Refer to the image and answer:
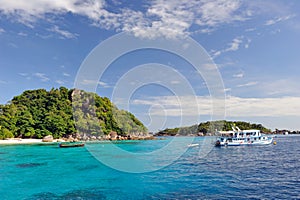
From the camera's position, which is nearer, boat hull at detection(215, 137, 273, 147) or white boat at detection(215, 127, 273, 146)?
boat hull at detection(215, 137, 273, 147)

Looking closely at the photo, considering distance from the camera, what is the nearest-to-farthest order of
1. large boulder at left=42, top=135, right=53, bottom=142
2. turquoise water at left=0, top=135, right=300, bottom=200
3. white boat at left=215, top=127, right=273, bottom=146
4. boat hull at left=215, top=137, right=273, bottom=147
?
turquoise water at left=0, top=135, right=300, bottom=200
boat hull at left=215, top=137, right=273, bottom=147
white boat at left=215, top=127, right=273, bottom=146
large boulder at left=42, top=135, right=53, bottom=142

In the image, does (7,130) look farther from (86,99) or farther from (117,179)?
(117,179)

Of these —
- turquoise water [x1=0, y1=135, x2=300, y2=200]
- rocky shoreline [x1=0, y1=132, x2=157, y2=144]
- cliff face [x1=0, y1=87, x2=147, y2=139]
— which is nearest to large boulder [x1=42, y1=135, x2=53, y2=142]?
rocky shoreline [x1=0, y1=132, x2=157, y2=144]

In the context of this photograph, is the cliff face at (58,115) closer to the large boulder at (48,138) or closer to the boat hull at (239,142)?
the large boulder at (48,138)

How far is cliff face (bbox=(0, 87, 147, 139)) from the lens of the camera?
89.8 m

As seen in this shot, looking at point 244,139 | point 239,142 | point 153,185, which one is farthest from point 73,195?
point 244,139

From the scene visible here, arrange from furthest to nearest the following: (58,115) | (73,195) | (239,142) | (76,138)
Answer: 1. (76,138)
2. (58,115)
3. (239,142)
4. (73,195)

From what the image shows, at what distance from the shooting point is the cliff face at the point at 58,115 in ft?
295

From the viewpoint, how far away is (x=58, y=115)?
10175 cm

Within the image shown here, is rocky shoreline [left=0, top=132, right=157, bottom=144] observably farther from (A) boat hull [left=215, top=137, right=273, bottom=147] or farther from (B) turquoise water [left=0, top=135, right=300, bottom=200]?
(A) boat hull [left=215, top=137, right=273, bottom=147]

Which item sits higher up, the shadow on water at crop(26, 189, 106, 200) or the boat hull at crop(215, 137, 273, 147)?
the boat hull at crop(215, 137, 273, 147)

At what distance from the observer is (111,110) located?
12794cm

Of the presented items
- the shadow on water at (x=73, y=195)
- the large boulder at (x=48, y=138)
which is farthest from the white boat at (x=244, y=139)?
the large boulder at (x=48, y=138)

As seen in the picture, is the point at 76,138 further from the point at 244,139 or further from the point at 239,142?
the point at 244,139
